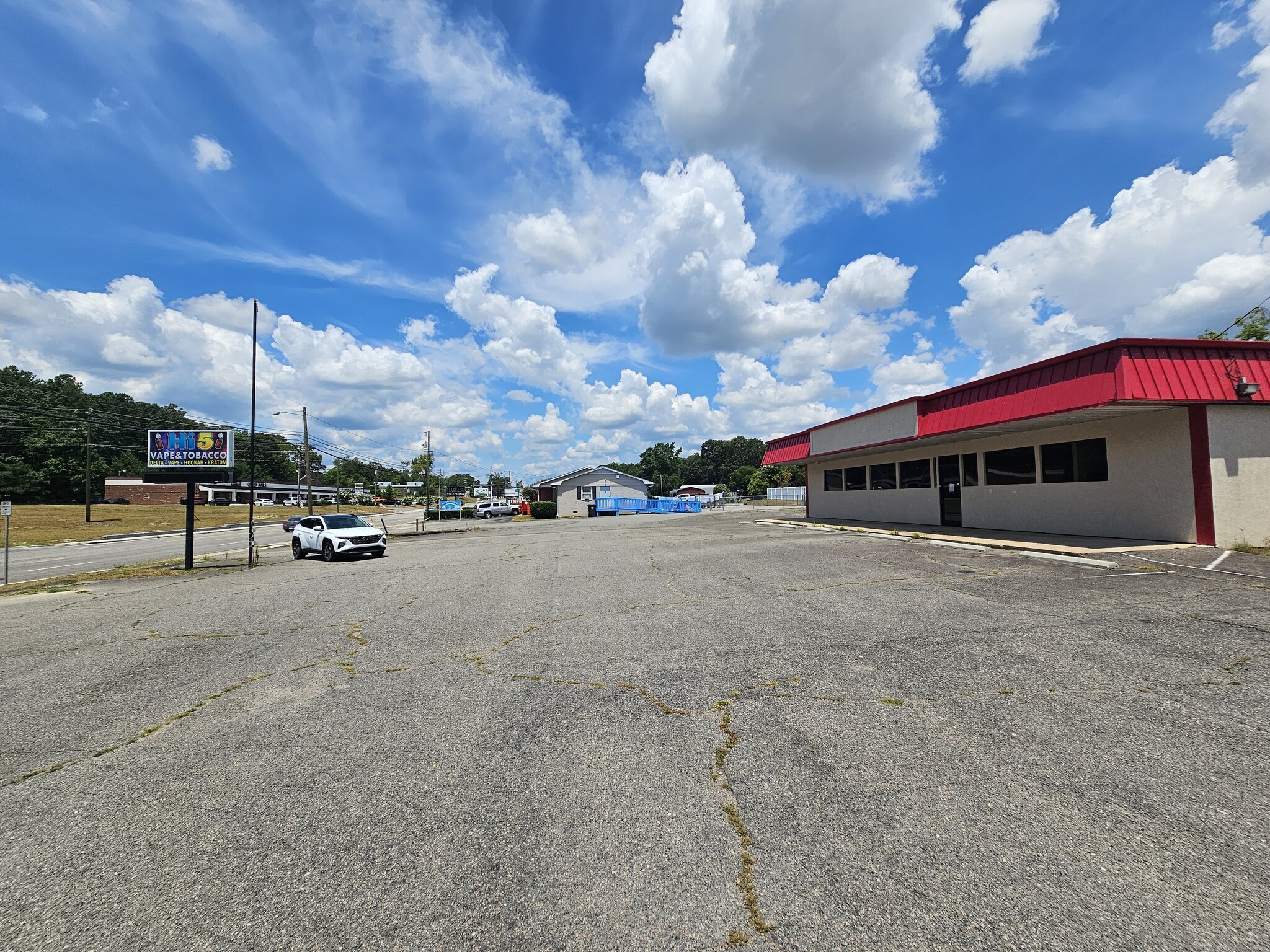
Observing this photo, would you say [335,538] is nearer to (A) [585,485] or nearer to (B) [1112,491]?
(B) [1112,491]

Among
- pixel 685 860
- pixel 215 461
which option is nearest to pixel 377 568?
pixel 215 461

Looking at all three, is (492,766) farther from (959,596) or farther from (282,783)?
(959,596)

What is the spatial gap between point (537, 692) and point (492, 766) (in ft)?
4.70

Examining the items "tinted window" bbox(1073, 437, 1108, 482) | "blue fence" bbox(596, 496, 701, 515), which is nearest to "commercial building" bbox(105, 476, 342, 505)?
"blue fence" bbox(596, 496, 701, 515)

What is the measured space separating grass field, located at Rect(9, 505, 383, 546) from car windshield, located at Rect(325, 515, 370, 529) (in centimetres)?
2244

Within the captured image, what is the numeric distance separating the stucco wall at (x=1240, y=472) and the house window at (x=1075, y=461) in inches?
89.8

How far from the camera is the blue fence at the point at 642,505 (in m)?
60.0

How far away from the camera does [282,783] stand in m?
3.75

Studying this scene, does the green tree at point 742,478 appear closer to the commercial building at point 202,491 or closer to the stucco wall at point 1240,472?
the commercial building at point 202,491

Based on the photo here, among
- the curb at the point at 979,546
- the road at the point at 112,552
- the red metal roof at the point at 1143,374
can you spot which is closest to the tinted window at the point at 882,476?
the curb at the point at 979,546

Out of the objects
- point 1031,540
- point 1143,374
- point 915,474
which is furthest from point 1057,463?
point 915,474

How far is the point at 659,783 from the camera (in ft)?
11.7

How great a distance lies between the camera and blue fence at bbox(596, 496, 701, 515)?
60.0m

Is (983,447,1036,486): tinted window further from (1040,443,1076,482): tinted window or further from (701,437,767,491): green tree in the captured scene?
(701,437,767,491): green tree
